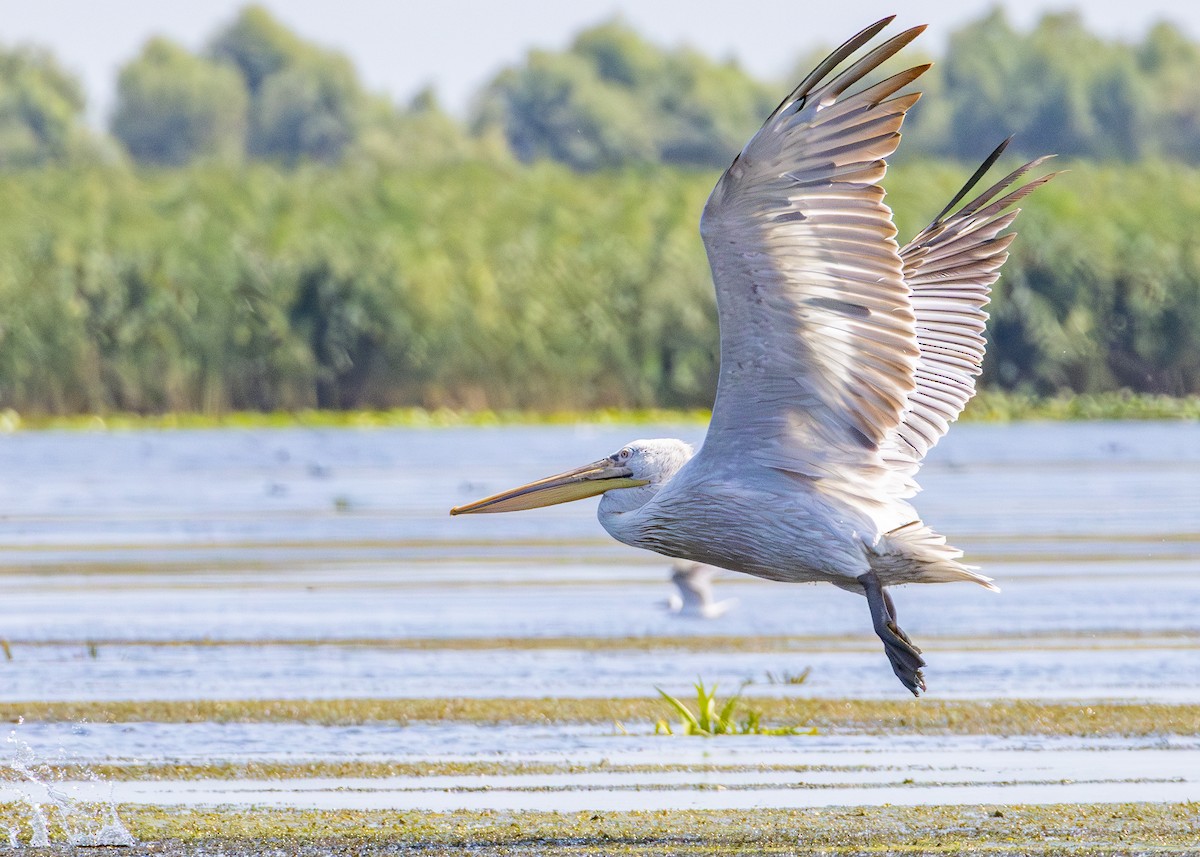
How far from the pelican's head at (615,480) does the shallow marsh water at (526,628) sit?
3.18 feet

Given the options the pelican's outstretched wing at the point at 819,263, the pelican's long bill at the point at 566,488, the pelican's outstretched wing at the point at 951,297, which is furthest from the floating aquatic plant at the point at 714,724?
the pelican's outstretched wing at the point at 819,263

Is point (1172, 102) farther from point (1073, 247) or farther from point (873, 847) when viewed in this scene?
point (873, 847)

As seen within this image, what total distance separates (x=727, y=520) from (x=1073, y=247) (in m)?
28.0

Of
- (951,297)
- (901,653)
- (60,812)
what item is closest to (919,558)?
(901,653)

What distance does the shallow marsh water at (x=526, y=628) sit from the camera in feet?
27.7

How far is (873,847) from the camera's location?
22.9ft

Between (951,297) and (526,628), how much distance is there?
4236 mm

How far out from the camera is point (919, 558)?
7.86 m

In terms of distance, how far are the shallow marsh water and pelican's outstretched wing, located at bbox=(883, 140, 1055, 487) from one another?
1306mm

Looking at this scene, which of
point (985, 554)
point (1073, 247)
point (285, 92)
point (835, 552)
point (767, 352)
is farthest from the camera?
point (285, 92)

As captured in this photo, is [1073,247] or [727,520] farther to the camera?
[1073,247]

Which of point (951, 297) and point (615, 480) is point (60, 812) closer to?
point (615, 480)

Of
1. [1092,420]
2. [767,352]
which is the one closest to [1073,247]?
[1092,420]

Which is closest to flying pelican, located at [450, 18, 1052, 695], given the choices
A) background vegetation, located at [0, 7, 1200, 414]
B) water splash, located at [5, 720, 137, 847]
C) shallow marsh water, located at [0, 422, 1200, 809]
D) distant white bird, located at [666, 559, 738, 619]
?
shallow marsh water, located at [0, 422, 1200, 809]
